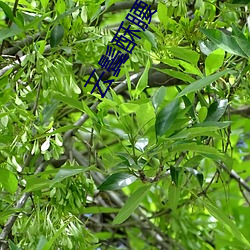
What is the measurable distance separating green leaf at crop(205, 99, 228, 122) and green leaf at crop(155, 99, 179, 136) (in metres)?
0.09

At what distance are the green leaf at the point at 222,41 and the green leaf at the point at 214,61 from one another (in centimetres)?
3

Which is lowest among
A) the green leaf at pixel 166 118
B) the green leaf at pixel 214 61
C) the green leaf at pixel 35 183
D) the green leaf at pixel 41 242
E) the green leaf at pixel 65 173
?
the green leaf at pixel 41 242

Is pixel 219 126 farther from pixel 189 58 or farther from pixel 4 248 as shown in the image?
pixel 4 248

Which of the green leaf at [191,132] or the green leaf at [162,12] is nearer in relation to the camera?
the green leaf at [191,132]

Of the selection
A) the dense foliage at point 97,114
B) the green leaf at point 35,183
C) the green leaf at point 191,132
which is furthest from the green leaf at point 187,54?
the green leaf at point 35,183

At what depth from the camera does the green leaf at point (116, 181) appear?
2.71 ft

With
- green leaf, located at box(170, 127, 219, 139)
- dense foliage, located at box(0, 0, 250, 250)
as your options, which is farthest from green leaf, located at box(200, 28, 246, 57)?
green leaf, located at box(170, 127, 219, 139)

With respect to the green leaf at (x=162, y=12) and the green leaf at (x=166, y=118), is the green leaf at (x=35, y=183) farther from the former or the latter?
the green leaf at (x=162, y=12)

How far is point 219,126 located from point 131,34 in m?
0.24

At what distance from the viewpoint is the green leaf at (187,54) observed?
848 mm

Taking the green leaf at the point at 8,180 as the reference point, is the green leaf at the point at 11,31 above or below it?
above

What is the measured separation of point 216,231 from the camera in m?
1.44

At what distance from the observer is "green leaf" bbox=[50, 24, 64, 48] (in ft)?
2.88

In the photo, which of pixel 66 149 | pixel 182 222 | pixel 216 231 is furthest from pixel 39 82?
pixel 216 231
